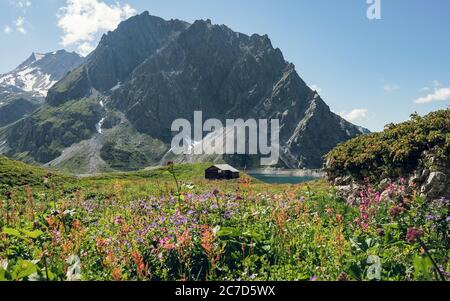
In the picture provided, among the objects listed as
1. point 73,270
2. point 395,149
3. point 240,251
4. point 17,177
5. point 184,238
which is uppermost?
point 395,149

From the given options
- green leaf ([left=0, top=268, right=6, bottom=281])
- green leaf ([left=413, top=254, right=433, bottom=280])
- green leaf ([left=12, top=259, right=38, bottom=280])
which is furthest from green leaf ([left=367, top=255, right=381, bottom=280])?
green leaf ([left=0, top=268, right=6, bottom=281])

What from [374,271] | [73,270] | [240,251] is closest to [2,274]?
[73,270]

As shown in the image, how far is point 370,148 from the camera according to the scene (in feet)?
57.2

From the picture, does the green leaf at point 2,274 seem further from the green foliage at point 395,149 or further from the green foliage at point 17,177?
the green foliage at point 17,177

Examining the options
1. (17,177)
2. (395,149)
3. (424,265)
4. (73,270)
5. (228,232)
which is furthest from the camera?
(17,177)

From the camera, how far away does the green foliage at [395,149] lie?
1548 cm

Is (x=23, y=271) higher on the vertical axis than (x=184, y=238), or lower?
lower

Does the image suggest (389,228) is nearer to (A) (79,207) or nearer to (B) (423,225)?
(B) (423,225)

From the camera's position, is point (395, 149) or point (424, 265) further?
point (395, 149)

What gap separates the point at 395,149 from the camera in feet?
53.1

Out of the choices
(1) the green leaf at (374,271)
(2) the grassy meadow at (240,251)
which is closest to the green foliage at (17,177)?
(2) the grassy meadow at (240,251)

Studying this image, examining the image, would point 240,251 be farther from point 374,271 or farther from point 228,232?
point 374,271

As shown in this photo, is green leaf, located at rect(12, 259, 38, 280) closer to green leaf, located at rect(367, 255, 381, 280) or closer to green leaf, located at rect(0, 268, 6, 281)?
green leaf, located at rect(0, 268, 6, 281)

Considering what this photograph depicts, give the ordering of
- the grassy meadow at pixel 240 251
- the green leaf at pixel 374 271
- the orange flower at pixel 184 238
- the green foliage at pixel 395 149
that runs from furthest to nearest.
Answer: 1. the green foliage at pixel 395 149
2. the orange flower at pixel 184 238
3. the grassy meadow at pixel 240 251
4. the green leaf at pixel 374 271
